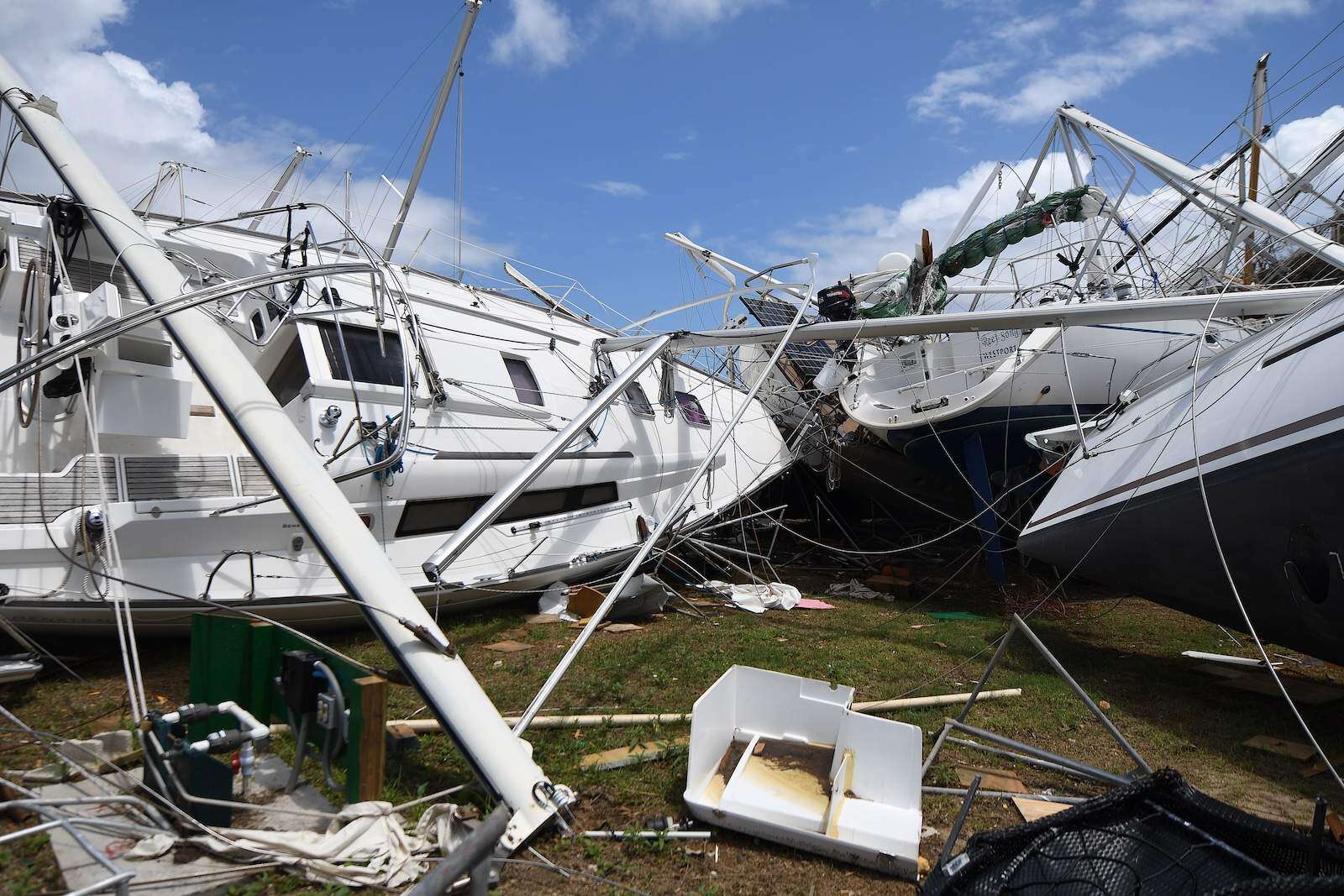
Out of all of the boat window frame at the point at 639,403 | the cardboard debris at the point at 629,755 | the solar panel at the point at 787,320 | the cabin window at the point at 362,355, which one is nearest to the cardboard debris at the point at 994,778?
the cardboard debris at the point at 629,755

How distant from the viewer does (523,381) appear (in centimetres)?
944

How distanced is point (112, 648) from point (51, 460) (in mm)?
1647

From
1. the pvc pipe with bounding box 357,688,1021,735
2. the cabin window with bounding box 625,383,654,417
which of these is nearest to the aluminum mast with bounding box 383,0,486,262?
the cabin window with bounding box 625,383,654,417

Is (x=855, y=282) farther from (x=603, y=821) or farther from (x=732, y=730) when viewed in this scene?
(x=603, y=821)

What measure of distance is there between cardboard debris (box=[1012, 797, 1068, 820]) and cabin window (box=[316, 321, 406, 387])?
6414 millimetres

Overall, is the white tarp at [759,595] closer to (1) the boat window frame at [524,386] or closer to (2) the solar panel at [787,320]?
(1) the boat window frame at [524,386]

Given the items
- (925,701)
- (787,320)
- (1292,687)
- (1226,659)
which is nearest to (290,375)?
(925,701)

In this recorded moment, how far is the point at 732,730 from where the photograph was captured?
4621mm

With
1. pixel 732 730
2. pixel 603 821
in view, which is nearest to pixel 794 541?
pixel 732 730

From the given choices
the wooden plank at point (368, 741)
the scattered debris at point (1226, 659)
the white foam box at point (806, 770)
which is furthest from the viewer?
the scattered debris at point (1226, 659)

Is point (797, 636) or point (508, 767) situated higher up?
point (508, 767)

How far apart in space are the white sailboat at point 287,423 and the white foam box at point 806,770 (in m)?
2.16

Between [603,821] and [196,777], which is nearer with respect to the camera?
[196,777]

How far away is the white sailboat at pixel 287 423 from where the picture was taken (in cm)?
545
